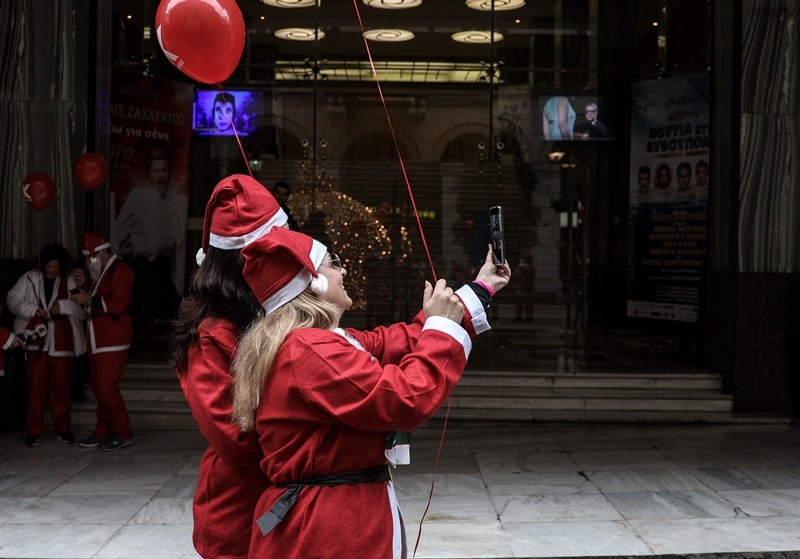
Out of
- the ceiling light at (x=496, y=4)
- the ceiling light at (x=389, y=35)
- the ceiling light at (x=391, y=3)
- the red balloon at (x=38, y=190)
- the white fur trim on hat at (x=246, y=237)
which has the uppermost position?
the ceiling light at (x=391, y=3)

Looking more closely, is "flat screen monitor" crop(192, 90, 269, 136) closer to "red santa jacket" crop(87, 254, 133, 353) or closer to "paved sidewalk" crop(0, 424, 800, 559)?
"red santa jacket" crop(87, 254, 133, 353)

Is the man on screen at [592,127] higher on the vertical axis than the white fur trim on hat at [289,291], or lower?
higher

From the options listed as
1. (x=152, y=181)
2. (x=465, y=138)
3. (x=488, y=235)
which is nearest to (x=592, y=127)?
(x=465, y=138)

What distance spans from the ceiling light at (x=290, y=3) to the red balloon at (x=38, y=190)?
8.49 m

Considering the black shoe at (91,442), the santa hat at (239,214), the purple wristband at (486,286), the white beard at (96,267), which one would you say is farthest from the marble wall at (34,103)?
the purple wristband at (486,286)

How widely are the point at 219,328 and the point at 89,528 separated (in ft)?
12.1

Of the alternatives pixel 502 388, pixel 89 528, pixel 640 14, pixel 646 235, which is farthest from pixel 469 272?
pixel 89 528

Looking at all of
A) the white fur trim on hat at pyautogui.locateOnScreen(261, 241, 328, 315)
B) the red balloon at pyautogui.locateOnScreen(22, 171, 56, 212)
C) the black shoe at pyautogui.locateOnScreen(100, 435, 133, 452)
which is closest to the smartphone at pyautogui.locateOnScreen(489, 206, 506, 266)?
the white fur trim on hat at pyautogui.locateOnScreen(261, 241, 328, 315)

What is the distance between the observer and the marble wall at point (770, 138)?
8.87 meters

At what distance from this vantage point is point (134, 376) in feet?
31.0

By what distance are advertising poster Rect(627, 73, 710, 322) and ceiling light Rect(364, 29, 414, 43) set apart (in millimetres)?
6522

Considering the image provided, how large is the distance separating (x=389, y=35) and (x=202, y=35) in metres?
13.9

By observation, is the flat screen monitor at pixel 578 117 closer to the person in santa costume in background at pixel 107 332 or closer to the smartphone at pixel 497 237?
the person in santa costume in background at pixel 107 332

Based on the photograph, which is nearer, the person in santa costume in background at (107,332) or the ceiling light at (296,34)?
the person in santa costume in background at (107,332)
